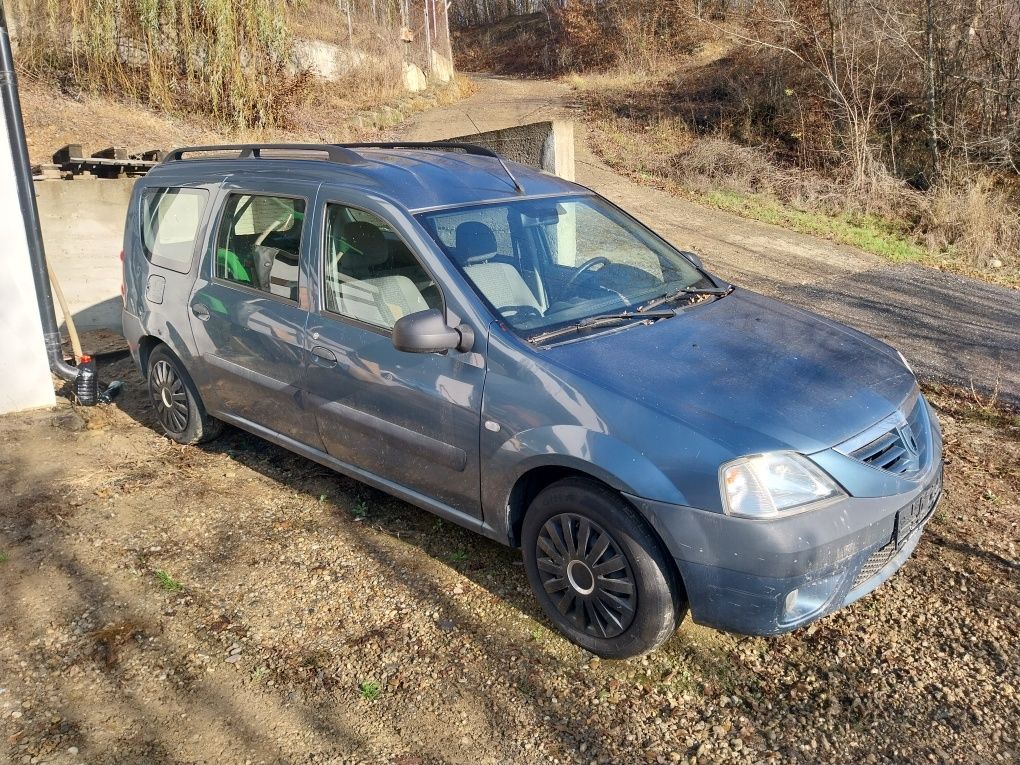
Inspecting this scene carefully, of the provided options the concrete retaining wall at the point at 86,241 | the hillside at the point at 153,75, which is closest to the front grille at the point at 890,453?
the concrete retaining wall at the point at 86,241

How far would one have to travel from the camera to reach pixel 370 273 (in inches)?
161

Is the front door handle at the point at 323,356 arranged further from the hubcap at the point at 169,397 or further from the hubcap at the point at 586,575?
the hubcap at the point at 169,397

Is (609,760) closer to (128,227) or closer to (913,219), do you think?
(128,227)

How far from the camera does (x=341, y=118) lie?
20062mm

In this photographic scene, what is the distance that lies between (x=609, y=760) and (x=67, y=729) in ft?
6.42

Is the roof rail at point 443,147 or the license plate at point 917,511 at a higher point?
the roof rail at point 443,147

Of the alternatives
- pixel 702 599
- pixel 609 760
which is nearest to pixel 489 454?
pixel 702 599

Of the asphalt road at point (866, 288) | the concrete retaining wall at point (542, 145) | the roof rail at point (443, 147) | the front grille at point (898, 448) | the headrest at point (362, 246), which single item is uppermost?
the roof rail at point (443, 147)

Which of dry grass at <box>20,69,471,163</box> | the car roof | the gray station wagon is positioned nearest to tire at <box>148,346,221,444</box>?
the gray station wagon

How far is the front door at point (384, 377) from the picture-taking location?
3.67 m

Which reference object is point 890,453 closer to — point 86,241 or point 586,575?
point 586,575

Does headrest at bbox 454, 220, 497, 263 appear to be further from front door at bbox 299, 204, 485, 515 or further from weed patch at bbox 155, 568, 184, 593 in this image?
weed patch at bbox 155, 568, 184, 593

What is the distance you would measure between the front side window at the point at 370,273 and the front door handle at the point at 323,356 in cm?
20

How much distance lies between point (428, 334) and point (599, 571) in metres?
1.18
